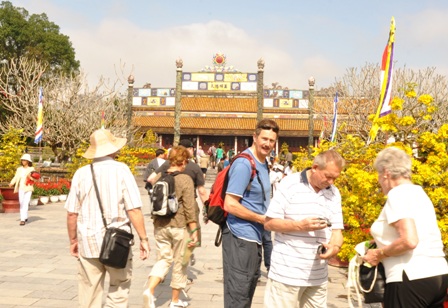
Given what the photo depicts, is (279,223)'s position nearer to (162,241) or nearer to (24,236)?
(162,241)

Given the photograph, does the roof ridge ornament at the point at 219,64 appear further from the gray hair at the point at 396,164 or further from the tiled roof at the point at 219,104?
the gray hair at the point at 396,164

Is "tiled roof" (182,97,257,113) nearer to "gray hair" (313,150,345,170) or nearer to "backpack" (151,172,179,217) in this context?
"backpack" (151,172,179,217)

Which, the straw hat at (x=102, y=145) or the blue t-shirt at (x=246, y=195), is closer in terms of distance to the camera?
the blue t-shirt at (x=246, y=195)

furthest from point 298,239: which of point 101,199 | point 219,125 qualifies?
point 219,125

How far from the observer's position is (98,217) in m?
4.04

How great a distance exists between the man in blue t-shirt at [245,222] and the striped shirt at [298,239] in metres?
0.37

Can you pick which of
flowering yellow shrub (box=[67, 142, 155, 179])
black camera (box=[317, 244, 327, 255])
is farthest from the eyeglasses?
flowering yellow shrub (box=[67, 142, 155, 179])

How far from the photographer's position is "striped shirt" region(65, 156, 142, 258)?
4.01 m

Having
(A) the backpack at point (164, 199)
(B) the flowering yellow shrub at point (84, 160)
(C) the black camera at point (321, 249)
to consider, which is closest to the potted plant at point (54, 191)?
(B) the flowering yellow shrub at point (84, 160)

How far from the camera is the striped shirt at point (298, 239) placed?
3443mm

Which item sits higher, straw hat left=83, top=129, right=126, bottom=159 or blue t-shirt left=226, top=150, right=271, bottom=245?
straw hat left=83, top=129, right=126, bottom=159

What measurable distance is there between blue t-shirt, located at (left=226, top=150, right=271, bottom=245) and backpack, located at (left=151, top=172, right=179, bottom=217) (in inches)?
57.6

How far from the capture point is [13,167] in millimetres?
15562

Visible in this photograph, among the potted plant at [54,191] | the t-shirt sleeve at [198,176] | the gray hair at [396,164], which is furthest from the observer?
the potted plant at [54,191]
